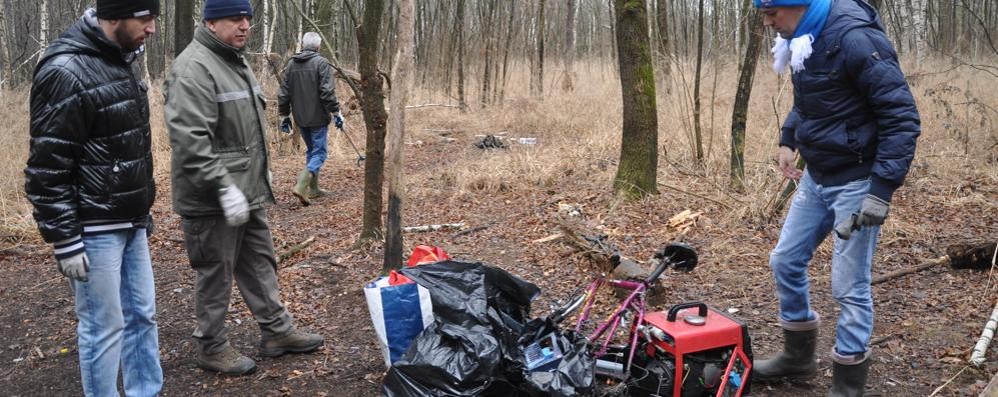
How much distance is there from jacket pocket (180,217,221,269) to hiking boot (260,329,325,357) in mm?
599

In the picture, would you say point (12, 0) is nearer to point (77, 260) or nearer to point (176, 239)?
point (176, 239)

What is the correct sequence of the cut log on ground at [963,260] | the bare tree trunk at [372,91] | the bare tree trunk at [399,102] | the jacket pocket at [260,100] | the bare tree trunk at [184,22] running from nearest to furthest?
the jacket pocket at [260,100], the bare tree trunk at [399,102], the cut log on ground at [963,260], the bare tree trunk at [372,91], the bare tree trunk at [184,22]

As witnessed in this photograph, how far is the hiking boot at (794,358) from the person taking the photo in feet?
11.6

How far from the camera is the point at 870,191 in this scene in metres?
2.95

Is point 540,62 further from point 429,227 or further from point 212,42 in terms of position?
point 212,42

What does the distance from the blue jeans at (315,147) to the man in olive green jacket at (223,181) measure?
174 inches

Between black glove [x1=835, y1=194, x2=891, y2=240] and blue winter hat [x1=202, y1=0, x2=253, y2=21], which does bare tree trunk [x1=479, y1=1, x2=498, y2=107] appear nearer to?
blue winter hat [x1=202, y1=0, x2=253, y2=21]

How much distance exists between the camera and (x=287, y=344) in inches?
158

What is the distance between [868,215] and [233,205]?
279 centimetres

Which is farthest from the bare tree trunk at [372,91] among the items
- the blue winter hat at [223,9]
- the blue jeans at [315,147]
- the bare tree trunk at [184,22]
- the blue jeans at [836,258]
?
the bare tree trunk at [184,22]

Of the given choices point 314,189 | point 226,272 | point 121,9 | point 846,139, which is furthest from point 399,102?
point 314,189

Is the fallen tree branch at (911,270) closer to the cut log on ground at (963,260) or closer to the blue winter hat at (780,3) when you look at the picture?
the cut log on ground at (963,260)

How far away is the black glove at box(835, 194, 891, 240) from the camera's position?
9.48 feet

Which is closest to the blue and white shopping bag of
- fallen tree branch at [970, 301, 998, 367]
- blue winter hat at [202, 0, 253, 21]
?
blue winter hat at [202, 0, 253, 21]
